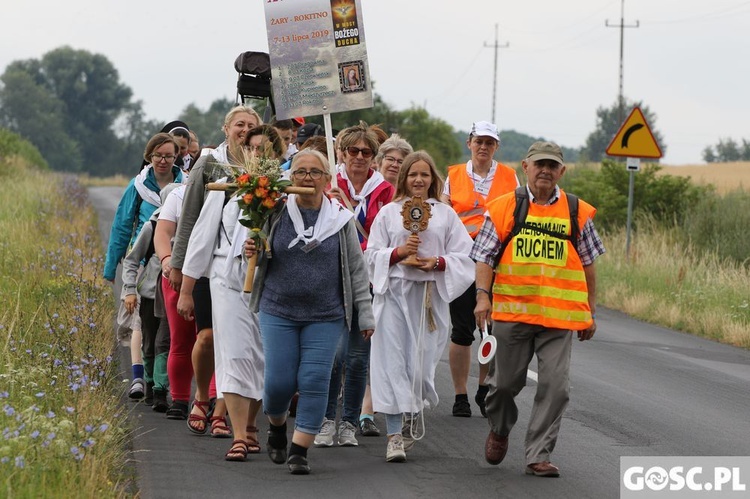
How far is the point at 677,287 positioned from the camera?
2208 centimetres

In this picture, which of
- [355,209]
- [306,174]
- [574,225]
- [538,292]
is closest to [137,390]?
[355,209]

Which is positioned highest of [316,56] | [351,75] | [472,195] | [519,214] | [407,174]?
[316,56]

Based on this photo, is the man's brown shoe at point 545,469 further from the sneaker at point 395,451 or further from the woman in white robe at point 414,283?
the woman in white robe at point 414,283

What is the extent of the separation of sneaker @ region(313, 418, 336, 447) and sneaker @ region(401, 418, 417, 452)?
0.57 m

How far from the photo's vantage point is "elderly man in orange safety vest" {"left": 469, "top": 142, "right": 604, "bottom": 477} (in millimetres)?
9164

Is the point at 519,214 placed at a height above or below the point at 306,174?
below

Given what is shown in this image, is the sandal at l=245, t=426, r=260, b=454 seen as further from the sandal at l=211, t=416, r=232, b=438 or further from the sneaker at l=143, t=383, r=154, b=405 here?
the sneaker at l=143, t=383, r=154, b=405

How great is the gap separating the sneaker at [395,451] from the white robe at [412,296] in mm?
339

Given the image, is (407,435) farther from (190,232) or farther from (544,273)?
(190,232)

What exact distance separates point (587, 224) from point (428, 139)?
191 feet

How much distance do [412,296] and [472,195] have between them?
1815mm

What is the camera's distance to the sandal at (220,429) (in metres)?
10.4

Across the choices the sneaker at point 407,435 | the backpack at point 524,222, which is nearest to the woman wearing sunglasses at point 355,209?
the sneaker at point 407,435

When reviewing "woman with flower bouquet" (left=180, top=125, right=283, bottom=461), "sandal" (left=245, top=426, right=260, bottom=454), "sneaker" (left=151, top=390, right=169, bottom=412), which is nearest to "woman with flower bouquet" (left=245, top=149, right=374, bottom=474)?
→ "woman with flower bouquet" (left=180, top=125, right=283, bottom=461)
